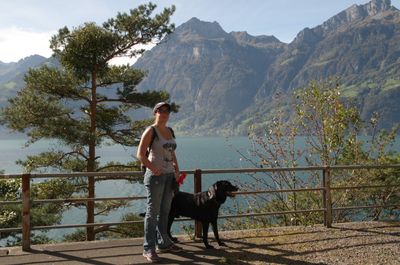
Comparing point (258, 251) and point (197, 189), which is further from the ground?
point (197, 189)

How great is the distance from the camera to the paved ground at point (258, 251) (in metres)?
6.31

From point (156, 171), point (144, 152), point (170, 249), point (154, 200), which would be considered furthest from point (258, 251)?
point (144, 152)

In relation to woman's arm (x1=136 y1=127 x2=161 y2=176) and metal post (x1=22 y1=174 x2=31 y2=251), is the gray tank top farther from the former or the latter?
metal post (x1=22 y1=174 x2=31 y2=251)

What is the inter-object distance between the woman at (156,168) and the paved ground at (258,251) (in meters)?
0.42

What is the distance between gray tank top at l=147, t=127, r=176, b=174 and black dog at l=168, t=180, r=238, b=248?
89 cm

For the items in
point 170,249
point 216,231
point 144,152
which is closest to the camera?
point 144,152

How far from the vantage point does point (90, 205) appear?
17.6m

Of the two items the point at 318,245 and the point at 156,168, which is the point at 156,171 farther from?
the point at 318,245

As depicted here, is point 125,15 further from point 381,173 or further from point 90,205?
point 381,173

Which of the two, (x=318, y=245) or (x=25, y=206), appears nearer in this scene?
(x=25, y=206)

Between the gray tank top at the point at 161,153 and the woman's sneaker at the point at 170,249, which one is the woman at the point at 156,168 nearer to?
the gray tank top at the point at 161,153

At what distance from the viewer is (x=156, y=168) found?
5.99m

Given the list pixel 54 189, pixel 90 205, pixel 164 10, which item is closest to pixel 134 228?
pixel 90 205

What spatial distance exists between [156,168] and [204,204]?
125cm
